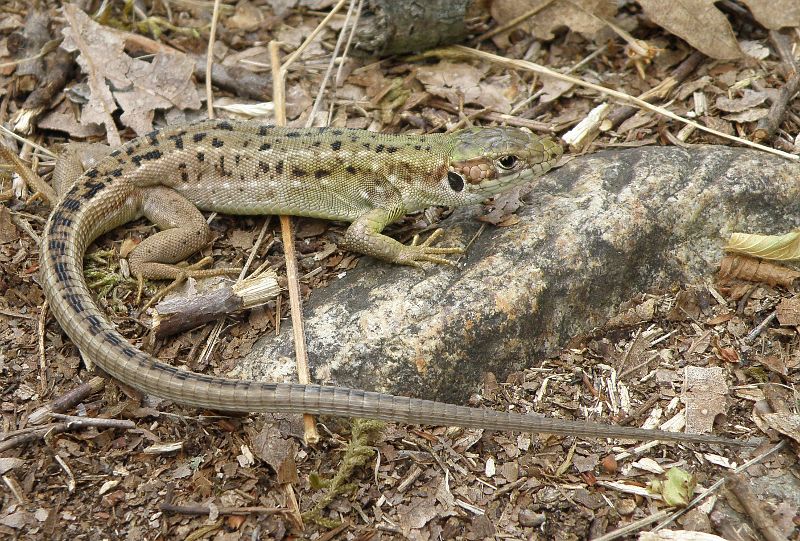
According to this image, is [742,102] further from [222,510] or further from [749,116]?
[222,510]

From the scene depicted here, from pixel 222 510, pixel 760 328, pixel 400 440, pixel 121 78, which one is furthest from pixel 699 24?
pixel 222 510

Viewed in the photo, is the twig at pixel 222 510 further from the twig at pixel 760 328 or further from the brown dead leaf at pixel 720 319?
the twig at pixel 760 328

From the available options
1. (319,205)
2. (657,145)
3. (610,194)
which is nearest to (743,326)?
(610,194)

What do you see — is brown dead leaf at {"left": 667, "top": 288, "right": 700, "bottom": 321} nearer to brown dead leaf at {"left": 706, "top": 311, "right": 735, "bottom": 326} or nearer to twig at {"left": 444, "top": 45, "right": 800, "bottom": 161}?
brown dead leaf at {"left": 706, "top": 311, "right": 735, "bottom": 326}

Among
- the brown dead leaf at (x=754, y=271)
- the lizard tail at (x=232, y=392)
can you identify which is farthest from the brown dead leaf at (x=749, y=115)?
the lizard tail at (x=232, y=392)

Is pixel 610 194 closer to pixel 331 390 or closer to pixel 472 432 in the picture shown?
pixel 472 432

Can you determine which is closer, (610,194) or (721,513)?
(721,513)

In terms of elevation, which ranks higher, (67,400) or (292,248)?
(292,248)
